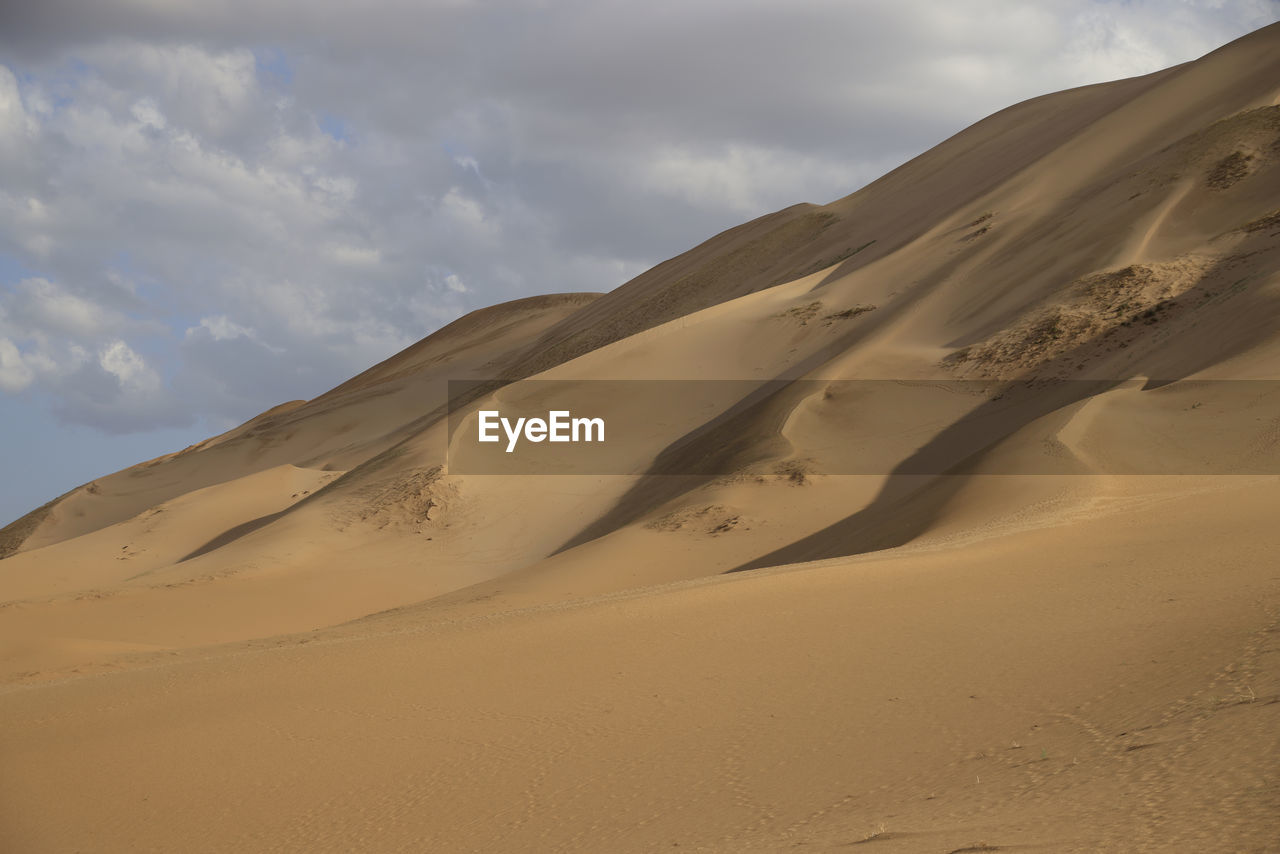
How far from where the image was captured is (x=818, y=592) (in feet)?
32.3

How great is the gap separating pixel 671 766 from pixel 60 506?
127ft

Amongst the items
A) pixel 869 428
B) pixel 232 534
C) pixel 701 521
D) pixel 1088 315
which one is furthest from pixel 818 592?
pixel 232 534

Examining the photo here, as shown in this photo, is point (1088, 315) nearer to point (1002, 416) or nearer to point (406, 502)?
point (1002, 416)

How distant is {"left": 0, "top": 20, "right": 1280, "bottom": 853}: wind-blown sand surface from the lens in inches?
227

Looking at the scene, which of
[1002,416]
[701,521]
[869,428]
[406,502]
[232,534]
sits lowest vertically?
[701,521]

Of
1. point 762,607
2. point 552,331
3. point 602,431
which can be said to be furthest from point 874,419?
point 552,331

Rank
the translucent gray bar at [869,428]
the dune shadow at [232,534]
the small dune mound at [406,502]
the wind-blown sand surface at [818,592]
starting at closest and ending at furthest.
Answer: the wind-blown sand surface at [818,592], the translucent gray bar at [869,428], the small dune mound at [406,502], the dune shadow at [232,534]

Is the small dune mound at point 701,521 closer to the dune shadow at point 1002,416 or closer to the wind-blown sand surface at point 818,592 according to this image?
the wind-blown sand surface at point 818,592

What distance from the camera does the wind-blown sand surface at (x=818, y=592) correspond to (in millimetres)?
5777

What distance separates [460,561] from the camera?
21.5m

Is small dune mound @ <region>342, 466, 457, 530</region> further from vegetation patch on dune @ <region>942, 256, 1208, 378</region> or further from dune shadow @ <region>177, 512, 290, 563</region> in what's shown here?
vegetation patch on dune @ <region>942, 256, 1208, 378</region>

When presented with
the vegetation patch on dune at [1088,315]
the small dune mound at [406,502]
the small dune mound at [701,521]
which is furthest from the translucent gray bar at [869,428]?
the small dune mound at [701,521]

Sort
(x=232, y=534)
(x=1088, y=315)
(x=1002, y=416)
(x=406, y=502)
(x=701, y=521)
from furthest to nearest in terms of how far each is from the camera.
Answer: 1. (x=232, y=534)
2. (x=406, y=502)
3. (x=1088, y=315)
4. (x=1002, y=416)
5. (x=701, y=521)

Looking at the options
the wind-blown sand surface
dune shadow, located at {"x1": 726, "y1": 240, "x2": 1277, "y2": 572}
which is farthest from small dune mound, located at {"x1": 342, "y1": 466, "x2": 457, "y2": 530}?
dune shadow, located at {"x1": 726, "y1": 240, "x2": 1277, "y2": 572}
